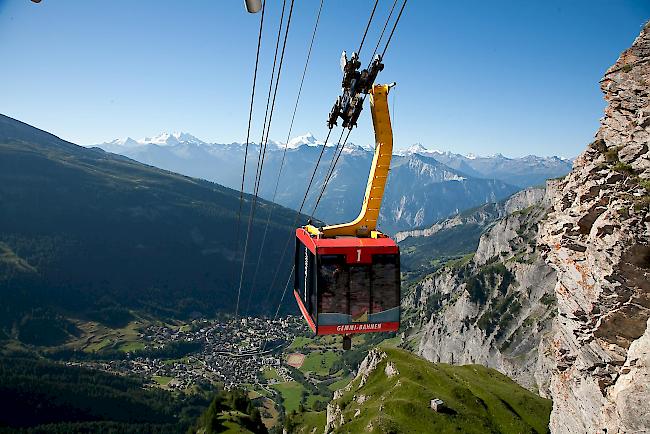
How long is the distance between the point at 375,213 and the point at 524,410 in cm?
7746

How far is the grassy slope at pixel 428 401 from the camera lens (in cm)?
6700

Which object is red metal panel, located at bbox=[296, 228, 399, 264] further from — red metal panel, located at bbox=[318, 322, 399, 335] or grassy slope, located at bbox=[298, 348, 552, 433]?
grassy slope, located at bbox=[298, 348, 552, 433]

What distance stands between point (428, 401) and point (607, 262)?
1915 inches

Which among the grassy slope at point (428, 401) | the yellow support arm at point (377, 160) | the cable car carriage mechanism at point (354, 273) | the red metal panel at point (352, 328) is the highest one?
the yellow support arm at point (377, 160)

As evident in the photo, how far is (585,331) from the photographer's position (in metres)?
36.0

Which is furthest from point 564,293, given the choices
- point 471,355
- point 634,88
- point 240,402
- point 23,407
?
point 23,407

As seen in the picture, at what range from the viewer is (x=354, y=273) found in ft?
69.3

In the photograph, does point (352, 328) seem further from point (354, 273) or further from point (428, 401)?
point (428, 401)

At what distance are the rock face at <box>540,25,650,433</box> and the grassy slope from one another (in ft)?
88.9

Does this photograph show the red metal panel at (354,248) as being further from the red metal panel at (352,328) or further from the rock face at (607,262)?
the rock face at (607,262)

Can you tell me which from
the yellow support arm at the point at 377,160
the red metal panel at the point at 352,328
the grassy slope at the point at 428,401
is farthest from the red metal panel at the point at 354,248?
the grassy slope at the point at 428,401

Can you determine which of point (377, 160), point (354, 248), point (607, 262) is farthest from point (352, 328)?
point (607, 262)

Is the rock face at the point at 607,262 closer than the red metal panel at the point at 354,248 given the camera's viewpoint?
No

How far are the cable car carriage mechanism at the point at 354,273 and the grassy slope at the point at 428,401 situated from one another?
48281 millimetres
